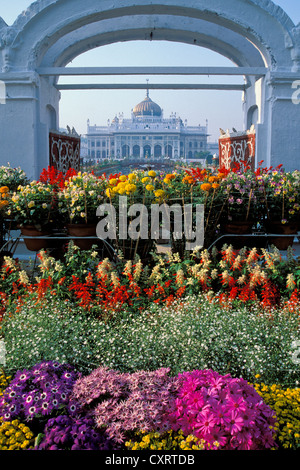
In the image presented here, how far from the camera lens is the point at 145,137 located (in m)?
90.5

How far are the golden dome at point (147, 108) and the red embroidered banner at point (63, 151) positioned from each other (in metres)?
86.6

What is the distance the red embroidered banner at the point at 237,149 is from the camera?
9000 millimetres

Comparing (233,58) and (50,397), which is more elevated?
(233,58)

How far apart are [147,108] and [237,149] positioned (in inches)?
3471

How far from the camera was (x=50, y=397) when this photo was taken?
2541 millimetres

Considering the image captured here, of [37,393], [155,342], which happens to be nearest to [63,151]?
[155,342]

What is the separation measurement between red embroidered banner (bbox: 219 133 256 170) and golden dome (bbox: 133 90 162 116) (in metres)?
86.8

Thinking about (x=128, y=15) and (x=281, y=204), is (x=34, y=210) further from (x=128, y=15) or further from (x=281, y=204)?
(x=128, y=15)

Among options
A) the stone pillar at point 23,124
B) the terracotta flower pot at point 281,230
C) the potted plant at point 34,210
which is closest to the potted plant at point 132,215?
the potted plant at point 34,210
